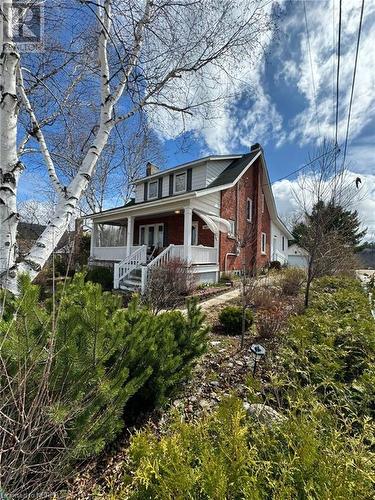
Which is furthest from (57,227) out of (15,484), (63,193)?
(15,484)

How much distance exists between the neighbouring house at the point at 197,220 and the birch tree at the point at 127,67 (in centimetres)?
502

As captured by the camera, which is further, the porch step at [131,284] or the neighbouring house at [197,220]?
the neighbouring house at [197,220]

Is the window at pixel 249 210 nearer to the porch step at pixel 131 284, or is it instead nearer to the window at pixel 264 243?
the window at pixel 264 243

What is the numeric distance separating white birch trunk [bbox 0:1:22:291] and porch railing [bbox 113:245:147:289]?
8.29m

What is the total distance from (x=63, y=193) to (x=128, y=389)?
2.97m

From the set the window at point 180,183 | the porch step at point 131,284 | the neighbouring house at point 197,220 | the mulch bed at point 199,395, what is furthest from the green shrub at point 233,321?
the window at point 180,183

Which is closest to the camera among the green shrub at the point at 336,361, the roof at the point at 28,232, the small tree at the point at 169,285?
the green shrub at the point at 336,361

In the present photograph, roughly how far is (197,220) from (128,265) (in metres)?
4.94

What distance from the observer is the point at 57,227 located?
3611mm

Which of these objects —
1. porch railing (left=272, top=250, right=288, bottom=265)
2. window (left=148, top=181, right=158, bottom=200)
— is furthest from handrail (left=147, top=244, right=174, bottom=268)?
porch railing (left=272, top=250, right=288, bottom=265)

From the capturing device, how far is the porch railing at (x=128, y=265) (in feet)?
37.0

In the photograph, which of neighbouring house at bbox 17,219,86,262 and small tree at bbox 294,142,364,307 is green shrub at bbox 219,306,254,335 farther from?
neighbouring house at bbox 17,219,86,262

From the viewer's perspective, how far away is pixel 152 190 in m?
18.3

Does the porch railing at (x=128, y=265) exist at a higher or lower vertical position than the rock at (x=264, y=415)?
higher
